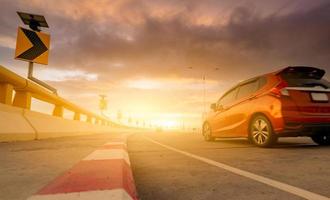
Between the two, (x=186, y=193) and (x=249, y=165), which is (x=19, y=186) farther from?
(x=249, y=165)

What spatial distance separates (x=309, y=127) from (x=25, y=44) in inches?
295

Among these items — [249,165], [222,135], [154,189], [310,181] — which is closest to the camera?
[154,189]

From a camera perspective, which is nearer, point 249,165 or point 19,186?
point 19,186

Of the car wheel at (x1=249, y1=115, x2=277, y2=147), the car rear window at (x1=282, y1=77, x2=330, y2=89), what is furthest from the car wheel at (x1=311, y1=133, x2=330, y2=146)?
the car wheel at (x1=249, y1=115, x2=277, y2=147)

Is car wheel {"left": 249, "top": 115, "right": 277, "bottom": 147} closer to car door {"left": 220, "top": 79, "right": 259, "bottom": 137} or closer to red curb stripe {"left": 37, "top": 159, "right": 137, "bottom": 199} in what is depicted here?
car door {"left": 220, "top": 79, "right": 259, "bottom": 137}

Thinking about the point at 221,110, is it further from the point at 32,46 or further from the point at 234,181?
the point at 234,181

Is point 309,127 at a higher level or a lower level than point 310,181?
higher

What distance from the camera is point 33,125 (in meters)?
8.76

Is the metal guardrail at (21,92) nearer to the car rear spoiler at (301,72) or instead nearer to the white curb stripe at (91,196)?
the white curb stripe at (91,196)

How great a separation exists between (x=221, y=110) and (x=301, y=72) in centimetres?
304

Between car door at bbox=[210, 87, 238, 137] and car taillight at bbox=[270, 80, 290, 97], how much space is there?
2107mm

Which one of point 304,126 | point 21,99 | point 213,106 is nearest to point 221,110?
point 213,106

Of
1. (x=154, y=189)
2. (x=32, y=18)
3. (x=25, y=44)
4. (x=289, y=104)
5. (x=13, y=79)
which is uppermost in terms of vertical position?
(x=32, y=18)

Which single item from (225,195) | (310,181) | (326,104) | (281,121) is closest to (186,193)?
(225,195)
